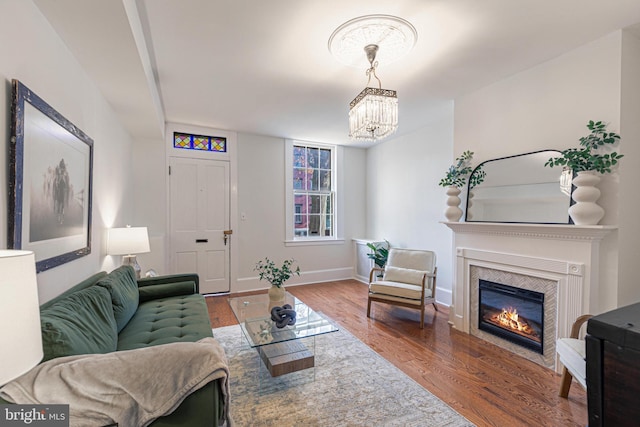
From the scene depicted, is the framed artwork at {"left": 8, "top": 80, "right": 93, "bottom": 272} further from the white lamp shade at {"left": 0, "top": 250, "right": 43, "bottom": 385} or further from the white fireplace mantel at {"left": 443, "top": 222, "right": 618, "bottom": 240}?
the white fireplace mantel at {"left": 443, "top": 222, "right": 618, "bottom": 240}

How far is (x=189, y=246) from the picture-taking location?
446cm

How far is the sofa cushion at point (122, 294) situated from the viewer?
2.01 m

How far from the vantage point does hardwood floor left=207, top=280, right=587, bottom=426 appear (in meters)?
1.89

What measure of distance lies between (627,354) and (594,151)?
4.97ft

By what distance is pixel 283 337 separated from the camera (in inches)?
86.3

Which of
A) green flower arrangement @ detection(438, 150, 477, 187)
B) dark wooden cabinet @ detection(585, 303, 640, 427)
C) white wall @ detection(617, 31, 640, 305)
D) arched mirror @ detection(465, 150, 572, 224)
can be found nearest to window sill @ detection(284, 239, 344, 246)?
green flower arrangement @ detection(438, 150, 477, 187)

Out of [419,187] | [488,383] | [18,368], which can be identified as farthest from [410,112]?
[18,368]

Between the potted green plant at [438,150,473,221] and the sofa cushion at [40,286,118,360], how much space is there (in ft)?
10.2

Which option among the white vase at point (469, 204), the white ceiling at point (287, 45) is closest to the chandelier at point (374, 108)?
the white ceiling at point (287, 45)

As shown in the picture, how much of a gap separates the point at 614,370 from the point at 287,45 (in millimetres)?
2802

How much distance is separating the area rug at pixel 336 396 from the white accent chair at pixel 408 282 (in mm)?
905

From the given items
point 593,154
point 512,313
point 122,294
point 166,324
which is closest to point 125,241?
point 122,294

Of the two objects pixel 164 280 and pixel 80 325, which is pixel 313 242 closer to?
pixel 164 280

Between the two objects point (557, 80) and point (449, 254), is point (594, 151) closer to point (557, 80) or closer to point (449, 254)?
point (557, 80)
